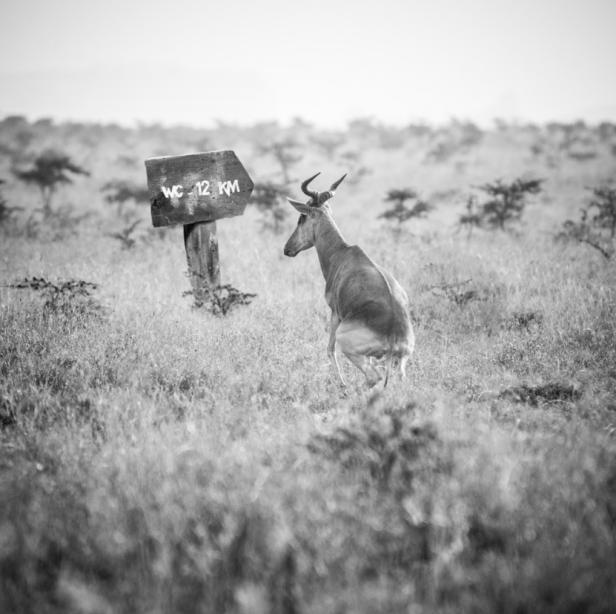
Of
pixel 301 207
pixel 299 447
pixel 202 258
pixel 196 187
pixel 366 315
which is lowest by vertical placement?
pixel 299 447

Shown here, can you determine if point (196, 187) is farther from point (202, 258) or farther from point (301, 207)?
point (301, 207)

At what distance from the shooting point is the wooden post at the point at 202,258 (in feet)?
20.4

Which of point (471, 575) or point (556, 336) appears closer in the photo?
point (471, 575)

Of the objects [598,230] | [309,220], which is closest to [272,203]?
[309,220]

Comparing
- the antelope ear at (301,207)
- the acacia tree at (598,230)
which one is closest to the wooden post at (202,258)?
the antelope ear at (301,207)

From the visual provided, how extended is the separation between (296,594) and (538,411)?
271 centimetres

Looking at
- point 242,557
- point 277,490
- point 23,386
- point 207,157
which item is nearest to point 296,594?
point 242,557

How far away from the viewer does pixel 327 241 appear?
582cm

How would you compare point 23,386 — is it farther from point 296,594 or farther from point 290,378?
point 296,594

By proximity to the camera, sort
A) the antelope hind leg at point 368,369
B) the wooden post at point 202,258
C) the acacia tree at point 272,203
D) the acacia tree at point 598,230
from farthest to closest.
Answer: the acacia tree at point 272,203
the acacia tree at point 598,230
the wooden post at point 202,258
the antelope hind leg at point 368,369

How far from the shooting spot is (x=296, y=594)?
1890 mm

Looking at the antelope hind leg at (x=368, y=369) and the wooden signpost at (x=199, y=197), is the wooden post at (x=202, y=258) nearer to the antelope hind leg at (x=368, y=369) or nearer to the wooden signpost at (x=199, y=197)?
the wooden signpost at (x=199, y=197)

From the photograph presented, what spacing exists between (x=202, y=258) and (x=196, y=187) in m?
0.92

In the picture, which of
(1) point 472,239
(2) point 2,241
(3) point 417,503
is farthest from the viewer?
(1) point 472,239
